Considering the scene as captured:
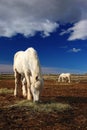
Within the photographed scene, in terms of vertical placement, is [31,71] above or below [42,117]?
above

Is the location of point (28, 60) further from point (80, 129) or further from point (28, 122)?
→ point (80, 129)

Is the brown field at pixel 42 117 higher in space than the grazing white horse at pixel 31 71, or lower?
lower

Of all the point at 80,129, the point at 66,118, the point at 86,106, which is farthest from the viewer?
the point at 86,106

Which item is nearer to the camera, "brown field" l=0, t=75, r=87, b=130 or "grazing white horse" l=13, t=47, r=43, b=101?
"brown field" l=0, t=75, r=87, b=130

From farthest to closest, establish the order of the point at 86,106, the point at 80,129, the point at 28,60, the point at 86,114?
1. the point at 28,60
2. the point at 86,106
3. the point at 86,114
4. the point at 80,129

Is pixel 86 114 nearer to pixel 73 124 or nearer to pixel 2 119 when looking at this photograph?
pixel 73 124

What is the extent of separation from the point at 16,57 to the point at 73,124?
9.89 m

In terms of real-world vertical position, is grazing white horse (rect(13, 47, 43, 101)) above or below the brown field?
above

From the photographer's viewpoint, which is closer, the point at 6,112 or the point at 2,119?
the point at 2,119

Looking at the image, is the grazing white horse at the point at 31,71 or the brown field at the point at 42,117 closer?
the brown field at the point at 42,117

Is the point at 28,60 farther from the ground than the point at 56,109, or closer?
farther from the ground

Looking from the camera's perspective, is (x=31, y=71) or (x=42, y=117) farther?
(x=31, y=71)

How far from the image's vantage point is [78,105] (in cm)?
1550

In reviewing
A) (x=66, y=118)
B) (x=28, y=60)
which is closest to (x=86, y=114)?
(x=66, y=118)
